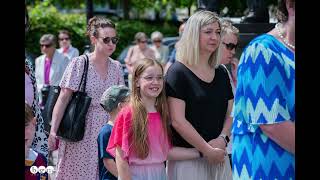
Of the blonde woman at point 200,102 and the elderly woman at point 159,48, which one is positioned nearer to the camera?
the blonde woman at point 200,102

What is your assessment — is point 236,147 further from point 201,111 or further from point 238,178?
point 201,111

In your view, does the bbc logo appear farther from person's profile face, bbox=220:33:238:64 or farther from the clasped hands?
person's profile face, bbox=220:33:238:64

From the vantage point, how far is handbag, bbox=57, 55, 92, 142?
20.6 feet

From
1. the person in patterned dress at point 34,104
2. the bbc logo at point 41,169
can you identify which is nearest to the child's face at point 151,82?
the person in patterned dress at point 34,104

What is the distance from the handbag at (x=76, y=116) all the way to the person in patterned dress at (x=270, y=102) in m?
2.33

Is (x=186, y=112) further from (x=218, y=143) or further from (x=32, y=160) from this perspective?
(x=32, y=160)

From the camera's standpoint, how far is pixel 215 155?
522 centimetres

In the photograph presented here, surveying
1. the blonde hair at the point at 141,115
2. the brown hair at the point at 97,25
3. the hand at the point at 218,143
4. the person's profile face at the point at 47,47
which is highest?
the brown hair at the point at 97,25

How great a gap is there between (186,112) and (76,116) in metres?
1.37

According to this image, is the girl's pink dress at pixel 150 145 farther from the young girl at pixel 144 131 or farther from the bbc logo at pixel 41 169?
the bbc logo at pixel 41 169

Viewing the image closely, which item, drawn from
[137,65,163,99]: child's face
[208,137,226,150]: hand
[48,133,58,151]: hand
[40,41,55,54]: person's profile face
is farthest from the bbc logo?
→ [40,41,55,54]: person's profile face

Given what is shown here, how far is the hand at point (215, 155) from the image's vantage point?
521 centimetres
